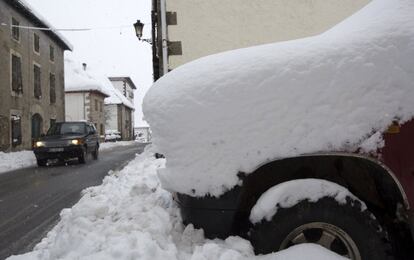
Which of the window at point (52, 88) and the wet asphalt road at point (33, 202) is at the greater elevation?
the window at point (52, 88)

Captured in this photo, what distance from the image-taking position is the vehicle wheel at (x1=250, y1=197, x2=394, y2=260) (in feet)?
7.77

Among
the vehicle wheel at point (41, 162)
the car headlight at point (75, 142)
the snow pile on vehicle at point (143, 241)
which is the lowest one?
the vehicle wheel at point (41, 162)

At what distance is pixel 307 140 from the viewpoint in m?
2.41

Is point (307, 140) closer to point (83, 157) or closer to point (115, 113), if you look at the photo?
point (83, 157)

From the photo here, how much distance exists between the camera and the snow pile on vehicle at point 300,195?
240cm

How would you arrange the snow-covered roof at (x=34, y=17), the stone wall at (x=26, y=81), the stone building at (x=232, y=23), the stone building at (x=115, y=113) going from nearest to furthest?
the stone building at (x=232, y=23) < the stone wall at (x=26, y=81) < the snow-covered roof at (x=34, y=17) < the stone building at (x=115, y=113)

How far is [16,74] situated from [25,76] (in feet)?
3.28

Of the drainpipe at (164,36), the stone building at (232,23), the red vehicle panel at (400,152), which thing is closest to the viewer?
the red vehicle panel at (400,152)

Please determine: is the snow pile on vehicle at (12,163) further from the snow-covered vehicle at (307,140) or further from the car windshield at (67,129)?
the snow-covered vehicle at (307,140)

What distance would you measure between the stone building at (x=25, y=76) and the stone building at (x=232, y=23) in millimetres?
12889

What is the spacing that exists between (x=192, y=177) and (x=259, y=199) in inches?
16.9

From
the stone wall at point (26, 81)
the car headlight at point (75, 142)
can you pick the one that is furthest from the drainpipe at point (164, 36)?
the stone wall at point (26, 81)

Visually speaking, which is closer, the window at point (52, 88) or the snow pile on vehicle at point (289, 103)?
the snow pile on vehicle at point (289, 103)

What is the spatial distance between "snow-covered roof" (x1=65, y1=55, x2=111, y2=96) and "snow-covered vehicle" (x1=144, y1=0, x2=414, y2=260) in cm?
3846
